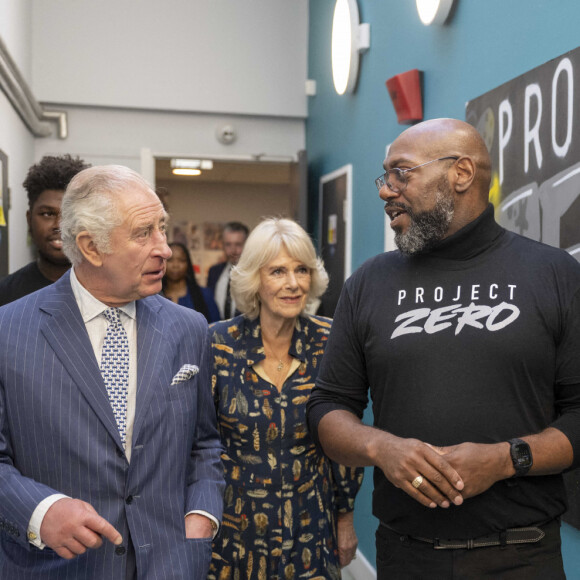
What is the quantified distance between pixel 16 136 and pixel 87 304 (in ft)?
11.0

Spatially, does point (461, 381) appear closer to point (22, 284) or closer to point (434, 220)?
point (434, 220)

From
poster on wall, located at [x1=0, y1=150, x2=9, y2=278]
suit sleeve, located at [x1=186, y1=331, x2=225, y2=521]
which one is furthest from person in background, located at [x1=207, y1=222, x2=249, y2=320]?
suit sleeve, located at [x1=186, y1=331, x2=225, y2=521]

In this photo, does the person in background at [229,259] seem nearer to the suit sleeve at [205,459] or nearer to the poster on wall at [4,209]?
the poster on wall at [4,209]

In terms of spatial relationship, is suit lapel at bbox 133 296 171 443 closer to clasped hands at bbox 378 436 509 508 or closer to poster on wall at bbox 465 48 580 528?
clasped hands at bbox 378 436 509 508

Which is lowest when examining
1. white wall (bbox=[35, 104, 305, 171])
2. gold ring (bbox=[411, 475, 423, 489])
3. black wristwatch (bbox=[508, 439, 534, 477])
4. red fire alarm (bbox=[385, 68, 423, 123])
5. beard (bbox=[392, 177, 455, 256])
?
gold ring (bbox=[411, 475, 423, 489])

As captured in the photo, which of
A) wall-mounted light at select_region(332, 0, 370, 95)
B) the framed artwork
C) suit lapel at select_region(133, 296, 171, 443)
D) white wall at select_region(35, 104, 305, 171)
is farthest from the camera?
white wall at select_region(35, 104, 305, 171)

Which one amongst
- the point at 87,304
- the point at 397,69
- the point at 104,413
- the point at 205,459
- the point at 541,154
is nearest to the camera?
the point at 104,413

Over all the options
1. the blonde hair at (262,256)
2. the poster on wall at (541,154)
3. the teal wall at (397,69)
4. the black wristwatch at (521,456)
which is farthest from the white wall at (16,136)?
the black wristwatch at (521,456)

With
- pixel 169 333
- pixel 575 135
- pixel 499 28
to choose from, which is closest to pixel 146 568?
pixel 169 333

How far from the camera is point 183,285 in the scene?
457cm

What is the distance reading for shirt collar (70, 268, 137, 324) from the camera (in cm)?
156

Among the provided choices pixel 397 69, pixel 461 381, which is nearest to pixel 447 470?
pixel 461 381

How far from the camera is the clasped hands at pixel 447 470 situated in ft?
4.49

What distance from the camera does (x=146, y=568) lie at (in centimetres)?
148
